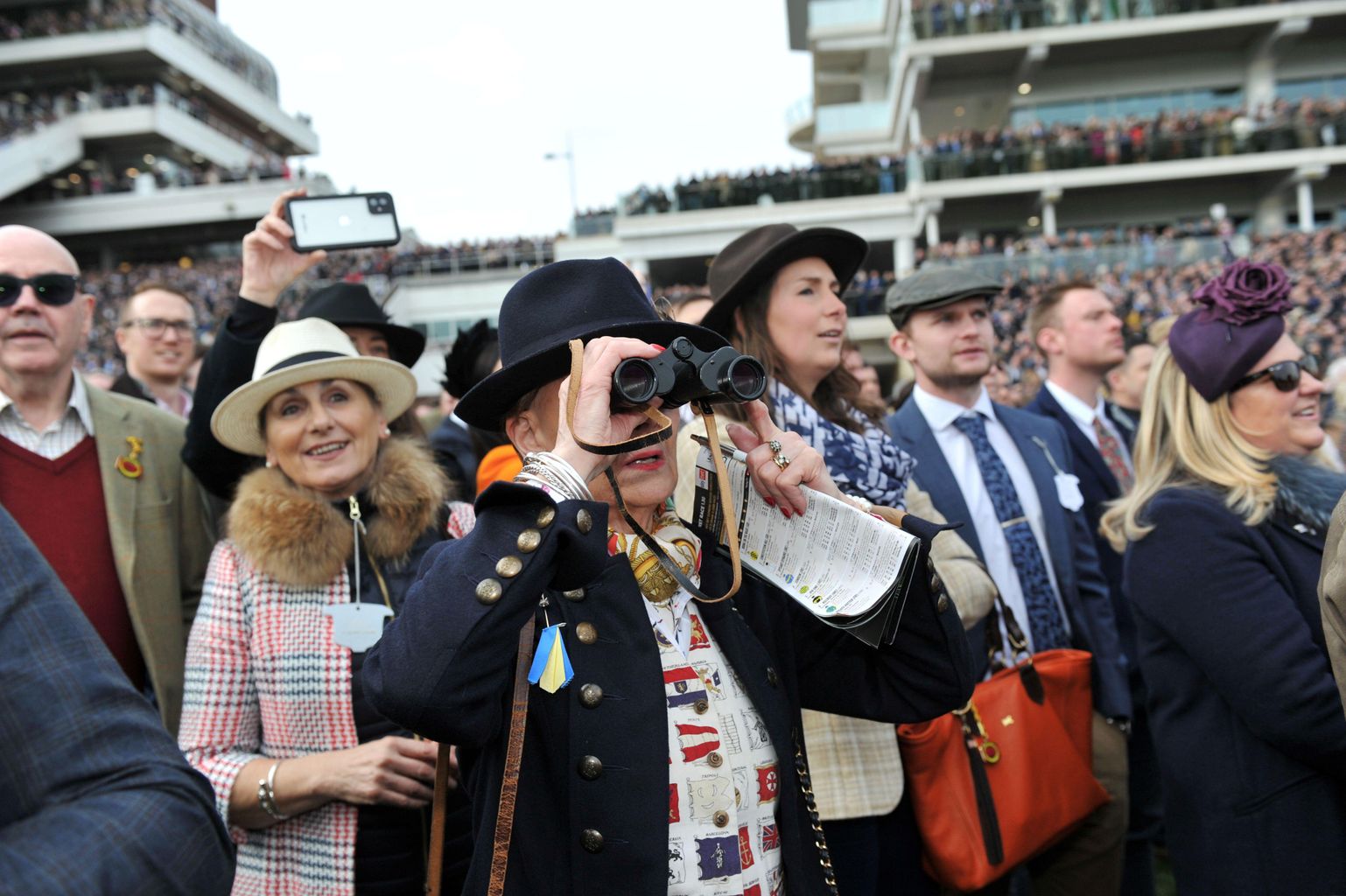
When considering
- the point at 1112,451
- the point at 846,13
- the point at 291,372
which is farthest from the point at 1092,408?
the point at 846,13

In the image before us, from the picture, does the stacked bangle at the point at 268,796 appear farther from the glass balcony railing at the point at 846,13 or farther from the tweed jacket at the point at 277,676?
the glass balcony railing at the point at 846,13

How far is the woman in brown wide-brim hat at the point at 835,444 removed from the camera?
2.85 meters

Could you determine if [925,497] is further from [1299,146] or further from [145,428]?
[1299,146]

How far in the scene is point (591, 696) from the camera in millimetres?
1855

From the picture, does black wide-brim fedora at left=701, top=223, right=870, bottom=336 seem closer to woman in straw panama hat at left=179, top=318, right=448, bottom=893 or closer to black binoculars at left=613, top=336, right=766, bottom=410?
woman in straw panama hat at left=179, top=318, right=448, bottom=893

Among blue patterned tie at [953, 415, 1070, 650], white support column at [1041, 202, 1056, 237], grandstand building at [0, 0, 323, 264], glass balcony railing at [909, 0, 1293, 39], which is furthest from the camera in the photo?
grandstand building at [0, 0, 323, 264]

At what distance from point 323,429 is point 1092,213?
34686 millimetres

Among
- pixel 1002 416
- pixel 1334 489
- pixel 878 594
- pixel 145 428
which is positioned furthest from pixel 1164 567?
pixel 145 428

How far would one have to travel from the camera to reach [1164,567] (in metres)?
2.81

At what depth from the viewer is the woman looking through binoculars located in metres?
1.78

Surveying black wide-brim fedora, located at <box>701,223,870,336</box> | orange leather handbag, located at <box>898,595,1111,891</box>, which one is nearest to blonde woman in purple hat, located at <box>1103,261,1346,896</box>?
orange leather handbag, located at <box>898,595,1111,891</box>

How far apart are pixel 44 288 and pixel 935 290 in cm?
317

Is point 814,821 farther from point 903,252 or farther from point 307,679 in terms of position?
point 903,252

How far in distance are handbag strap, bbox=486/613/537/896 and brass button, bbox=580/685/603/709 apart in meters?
0.10
